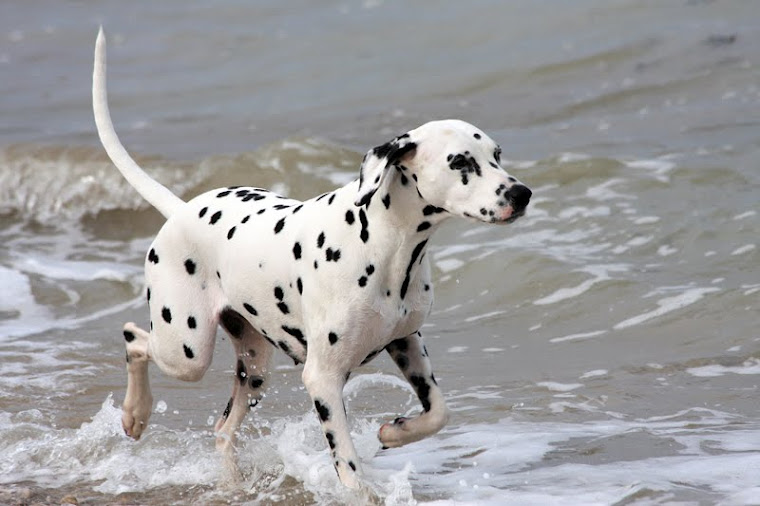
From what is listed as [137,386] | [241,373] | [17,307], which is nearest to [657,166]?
[17,307]

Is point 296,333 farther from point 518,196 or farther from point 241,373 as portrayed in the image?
point 518,196

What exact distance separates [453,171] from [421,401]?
1.14 m

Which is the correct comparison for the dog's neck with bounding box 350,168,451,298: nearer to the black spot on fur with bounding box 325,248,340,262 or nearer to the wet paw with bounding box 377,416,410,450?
the black spot on fur with bounding box 325,248,340,262

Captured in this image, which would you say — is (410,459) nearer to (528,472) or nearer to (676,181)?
(528,472)

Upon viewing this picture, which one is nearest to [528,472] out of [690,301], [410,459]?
[410,459]

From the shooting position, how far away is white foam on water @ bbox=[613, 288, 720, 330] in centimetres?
867

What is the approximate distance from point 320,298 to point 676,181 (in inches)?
278

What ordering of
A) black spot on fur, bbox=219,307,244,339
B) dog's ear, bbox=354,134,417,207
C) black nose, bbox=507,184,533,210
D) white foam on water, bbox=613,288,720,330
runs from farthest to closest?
white foam on water, bbox=613,288,720,330 < black spot on fur, bbox=219,307,244,339 < dog's ear, bbox=354,134,417,207 < black nose, bbox=507,184,533,210

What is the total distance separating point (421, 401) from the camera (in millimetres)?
5305

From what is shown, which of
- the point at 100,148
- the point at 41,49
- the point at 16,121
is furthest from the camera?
the point at 41,49

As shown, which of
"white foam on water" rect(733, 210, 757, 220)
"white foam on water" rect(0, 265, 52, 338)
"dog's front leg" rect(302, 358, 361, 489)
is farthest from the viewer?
"white foam on water" rect(733, 210, 757, 220)

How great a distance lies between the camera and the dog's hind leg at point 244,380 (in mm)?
6066

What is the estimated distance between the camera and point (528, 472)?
592 cm

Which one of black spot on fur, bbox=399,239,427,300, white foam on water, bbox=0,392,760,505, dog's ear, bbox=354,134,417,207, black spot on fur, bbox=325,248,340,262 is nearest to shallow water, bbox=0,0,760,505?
white foam on water, bbox=0,392,760,505
